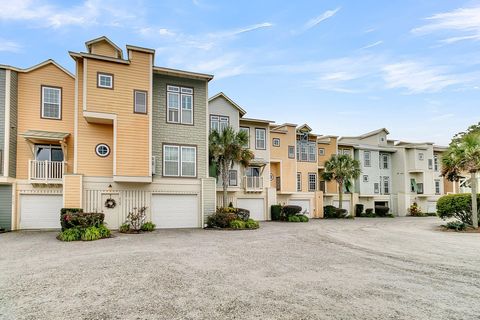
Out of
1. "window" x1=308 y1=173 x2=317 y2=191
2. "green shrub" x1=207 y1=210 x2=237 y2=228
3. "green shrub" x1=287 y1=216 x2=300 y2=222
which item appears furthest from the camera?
"window" x1=308 y1=173 x2=317 y2=191

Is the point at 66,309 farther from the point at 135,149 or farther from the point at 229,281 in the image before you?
the point at 135,149

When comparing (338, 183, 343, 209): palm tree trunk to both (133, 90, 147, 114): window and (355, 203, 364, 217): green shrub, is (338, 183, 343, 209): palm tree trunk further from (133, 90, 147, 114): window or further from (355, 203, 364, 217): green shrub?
(133, 90, 147, 114): window

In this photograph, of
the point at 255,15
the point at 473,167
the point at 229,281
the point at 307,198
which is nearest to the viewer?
the point at 229,281

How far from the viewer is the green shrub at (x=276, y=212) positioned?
2517 centimetres

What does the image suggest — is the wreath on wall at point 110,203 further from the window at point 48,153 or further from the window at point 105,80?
the window at point 105,80

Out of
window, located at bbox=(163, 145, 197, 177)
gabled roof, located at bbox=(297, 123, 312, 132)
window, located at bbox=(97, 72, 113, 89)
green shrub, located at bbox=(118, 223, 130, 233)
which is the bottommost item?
green shrub, located at bbox=(118, 223, 130, 233)

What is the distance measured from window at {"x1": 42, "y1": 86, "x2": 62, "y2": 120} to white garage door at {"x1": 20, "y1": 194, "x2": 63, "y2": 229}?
4.67 meters

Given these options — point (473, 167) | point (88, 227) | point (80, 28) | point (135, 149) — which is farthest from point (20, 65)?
point (473, 167)

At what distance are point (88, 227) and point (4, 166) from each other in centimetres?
635

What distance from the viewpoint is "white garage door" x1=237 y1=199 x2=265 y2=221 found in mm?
24734

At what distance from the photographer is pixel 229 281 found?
6938 millimetres

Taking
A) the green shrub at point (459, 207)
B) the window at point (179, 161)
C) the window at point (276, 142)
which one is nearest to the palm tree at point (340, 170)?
the window at point (276, 142)

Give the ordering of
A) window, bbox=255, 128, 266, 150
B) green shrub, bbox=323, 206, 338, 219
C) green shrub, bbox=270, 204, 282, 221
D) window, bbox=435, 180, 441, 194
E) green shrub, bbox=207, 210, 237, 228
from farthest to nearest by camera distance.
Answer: window, bbox=435, 180, 441, 194, green shrub, bbox=323, 206, 338, 219, window, bbox=255, 128, 266, 150, green shrub, bbox=270, 204, 282, 221, green shrub, bbox=207, 210, 237, 228

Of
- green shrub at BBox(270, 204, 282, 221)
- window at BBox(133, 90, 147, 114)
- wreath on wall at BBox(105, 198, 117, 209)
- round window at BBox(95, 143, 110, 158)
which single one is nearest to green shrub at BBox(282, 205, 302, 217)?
green shrub at BBox(270, 204, 282, 221)
